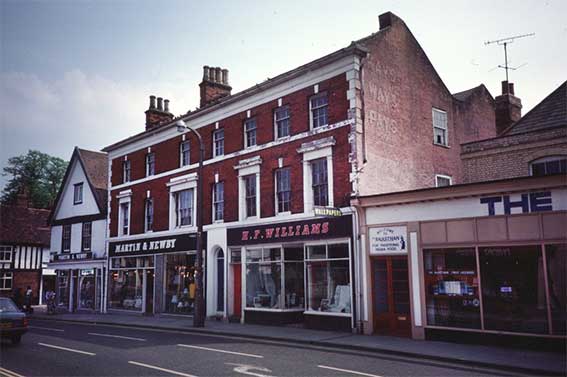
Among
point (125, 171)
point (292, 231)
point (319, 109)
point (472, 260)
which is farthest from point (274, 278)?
point (125, 171)

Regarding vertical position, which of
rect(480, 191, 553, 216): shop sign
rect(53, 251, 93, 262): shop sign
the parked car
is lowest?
the parked car

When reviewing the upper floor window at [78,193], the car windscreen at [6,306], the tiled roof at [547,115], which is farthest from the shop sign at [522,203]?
the upper floor window at [78,193]

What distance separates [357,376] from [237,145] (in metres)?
15.0

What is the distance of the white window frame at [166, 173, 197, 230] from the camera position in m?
25.4

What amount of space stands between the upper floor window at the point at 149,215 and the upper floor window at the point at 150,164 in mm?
1651

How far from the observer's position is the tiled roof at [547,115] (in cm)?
1916

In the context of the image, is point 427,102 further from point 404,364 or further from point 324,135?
point 404,364

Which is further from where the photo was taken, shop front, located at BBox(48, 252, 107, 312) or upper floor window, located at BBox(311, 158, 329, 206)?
shop front, located at BBox(48, 252, 107, 312)

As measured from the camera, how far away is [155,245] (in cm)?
2730

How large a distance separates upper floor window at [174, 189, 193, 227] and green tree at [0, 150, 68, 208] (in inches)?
1599

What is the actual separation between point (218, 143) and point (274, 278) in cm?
783

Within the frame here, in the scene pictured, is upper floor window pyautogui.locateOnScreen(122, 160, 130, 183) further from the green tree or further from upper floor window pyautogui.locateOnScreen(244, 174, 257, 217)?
the green tree

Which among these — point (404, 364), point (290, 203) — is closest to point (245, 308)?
point (290, 203)

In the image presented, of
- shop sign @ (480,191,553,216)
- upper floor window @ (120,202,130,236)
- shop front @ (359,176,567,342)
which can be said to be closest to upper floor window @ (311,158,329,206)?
shop front @ (359,176,567,342)
